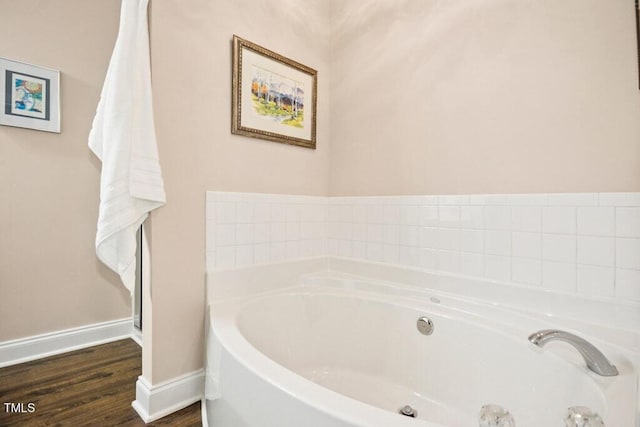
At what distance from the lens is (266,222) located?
178 centimetres

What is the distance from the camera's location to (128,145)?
126cm

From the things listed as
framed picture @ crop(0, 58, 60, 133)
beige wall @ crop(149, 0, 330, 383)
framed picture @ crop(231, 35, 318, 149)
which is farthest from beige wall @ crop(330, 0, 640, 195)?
framed picture @ crop(0, 58, 60, 133)

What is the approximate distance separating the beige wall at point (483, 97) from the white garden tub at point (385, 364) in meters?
0.61

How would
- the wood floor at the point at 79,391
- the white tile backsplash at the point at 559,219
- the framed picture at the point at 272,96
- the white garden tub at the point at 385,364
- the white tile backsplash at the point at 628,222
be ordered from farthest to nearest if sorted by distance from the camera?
the framed picture at the point at 272,96
the wood floor at the point at 79,391
the white tile backsplash at the point at 559,219
the white tile backsplash at the point at 628,222
the white garden tub at the point at 385,364

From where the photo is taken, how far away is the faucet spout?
2.98 feet

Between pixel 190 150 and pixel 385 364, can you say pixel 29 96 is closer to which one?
pixel 190 150

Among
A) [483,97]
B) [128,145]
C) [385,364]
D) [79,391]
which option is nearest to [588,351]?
[385,364]

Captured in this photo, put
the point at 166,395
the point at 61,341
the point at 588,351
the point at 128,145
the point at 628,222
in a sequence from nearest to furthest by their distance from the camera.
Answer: the point at 588,351 < the point at 628,222 < the point at 128,145 < the point at 166,395 < the point at 61,341

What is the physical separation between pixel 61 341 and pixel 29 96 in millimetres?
1527

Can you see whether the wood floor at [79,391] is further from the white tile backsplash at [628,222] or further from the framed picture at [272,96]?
the white tile backsplash at [628,222]

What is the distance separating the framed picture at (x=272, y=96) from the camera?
164 cm

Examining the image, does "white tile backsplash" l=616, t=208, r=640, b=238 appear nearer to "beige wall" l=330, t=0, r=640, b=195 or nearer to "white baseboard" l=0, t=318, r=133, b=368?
"beige wall" l=330, t=0, r=640, b=195

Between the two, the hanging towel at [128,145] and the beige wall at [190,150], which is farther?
the beige wall at [190,150]


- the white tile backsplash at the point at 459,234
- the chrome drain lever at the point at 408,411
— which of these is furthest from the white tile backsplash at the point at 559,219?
the chrome drain lever at the point at 408,411
